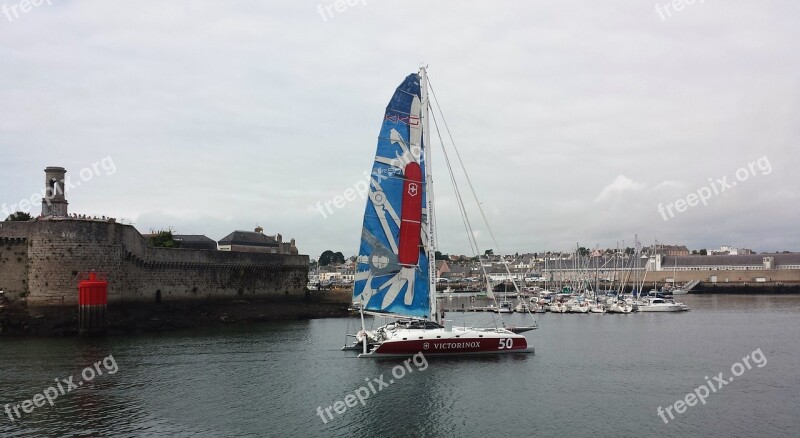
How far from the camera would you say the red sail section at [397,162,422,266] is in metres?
33.9

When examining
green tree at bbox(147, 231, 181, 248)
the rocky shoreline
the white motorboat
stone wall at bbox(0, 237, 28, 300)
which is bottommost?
the white motorboat

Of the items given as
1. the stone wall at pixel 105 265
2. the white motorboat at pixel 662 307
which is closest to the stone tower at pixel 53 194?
the stone wall at pixel 105 265

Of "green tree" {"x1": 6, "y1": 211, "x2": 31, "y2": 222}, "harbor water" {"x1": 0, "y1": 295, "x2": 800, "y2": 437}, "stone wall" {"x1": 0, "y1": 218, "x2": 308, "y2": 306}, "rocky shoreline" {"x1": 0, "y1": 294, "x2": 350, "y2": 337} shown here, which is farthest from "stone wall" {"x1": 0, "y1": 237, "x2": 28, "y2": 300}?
"green tree" {"x1": 6, "y1": 211, "x2": 31, "y2": 222}

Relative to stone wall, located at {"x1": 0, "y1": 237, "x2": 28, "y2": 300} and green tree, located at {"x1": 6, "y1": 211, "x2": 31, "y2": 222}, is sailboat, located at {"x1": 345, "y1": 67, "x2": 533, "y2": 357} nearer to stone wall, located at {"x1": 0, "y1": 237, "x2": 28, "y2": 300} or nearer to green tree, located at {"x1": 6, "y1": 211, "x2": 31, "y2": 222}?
stone wall, located at {"x1": 0, "y1": 237, "x2": 28, "y2": 300}

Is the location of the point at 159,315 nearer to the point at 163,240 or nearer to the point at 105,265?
the point at 105,265

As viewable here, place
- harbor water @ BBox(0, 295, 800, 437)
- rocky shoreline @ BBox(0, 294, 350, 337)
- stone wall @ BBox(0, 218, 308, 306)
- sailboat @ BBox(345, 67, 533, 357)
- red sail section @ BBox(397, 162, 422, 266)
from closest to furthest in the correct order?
harbor water @ BBox(0, 295, 800, 437), sailboat @ BBox(345, 67, 533, 357), red sail section @ BBox(397, 162, 422, 266), rocky shoreline @ BBox(0, 294, 350, 337), stone wall @ BBox(0, 218, 308, 306)

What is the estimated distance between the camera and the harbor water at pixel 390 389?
21.7m

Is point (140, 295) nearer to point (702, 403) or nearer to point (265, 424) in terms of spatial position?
point (265, 424)

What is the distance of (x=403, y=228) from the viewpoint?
112 ft

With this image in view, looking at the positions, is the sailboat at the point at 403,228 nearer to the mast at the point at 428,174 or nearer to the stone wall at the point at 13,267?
the mast at the point at 428,174

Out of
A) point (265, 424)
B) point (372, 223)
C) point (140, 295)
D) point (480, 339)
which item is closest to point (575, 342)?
point (480, 339)

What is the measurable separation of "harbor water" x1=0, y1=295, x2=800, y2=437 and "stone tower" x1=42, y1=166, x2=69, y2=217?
11182 mm

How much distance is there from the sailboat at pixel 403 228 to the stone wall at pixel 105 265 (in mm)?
23057

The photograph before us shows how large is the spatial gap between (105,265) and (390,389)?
1145 inches
